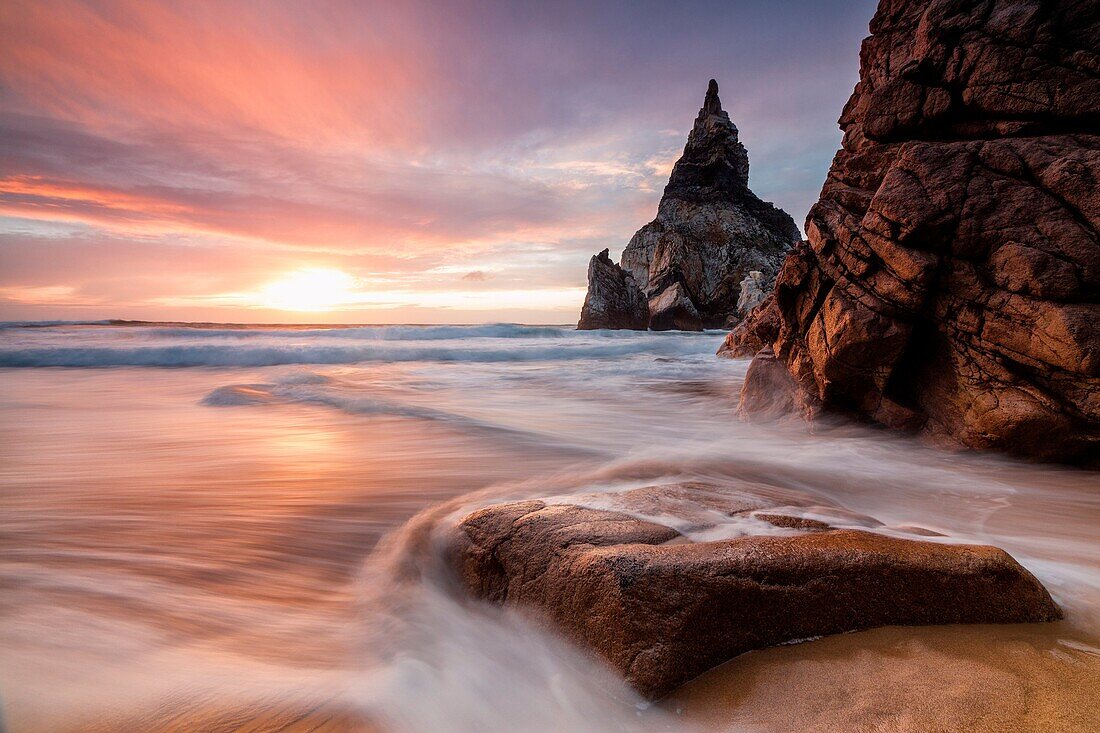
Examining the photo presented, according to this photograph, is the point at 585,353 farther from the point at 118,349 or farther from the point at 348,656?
the point at 348,656

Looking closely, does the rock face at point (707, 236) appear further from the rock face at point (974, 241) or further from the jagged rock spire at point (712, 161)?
the rock face at point (974, 241)

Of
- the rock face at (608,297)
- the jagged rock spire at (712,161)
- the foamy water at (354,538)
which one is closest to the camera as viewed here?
the foamy water at (354,538)

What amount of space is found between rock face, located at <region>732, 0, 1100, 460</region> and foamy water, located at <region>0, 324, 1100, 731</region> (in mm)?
584

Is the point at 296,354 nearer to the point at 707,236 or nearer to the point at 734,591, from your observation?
the point at 734,591

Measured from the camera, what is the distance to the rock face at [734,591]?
1773 millimetres

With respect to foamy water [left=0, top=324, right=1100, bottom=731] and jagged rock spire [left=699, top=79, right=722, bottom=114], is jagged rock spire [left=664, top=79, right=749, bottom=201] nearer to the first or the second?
jagged rock spire [left=699, top=79, right=722, bottom=114]

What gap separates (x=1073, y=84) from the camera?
4715 mm

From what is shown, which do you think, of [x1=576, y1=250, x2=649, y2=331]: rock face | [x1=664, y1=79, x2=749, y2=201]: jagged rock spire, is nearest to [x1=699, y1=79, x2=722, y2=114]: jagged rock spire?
[x1=664, y1=79, x2=749, y2=201]: jagged rock spire

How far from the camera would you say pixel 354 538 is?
3359mm

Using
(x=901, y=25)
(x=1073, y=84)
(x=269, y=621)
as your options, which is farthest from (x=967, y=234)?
(x=269, y=621)

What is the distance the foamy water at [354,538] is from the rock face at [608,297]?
41.0 m

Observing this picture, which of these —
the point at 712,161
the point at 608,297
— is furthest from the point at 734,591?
the point at 712,161

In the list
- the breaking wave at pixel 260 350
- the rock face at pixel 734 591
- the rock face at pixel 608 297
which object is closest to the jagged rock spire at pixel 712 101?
the rock face at pixel 608 297

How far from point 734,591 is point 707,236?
186 ft
